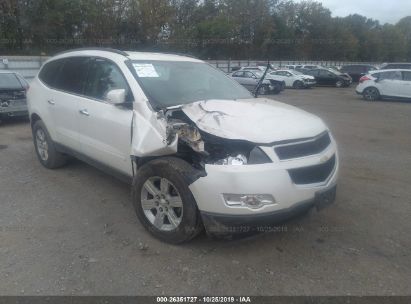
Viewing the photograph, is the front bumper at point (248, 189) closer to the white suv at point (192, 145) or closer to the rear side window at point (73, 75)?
the white suv at point (192, 145)

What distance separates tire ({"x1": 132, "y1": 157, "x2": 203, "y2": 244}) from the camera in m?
3.26

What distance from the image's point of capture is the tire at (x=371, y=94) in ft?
61.9

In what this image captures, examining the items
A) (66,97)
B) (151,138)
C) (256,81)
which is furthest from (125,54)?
(256,81)

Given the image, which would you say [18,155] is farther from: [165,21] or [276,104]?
[165,21]

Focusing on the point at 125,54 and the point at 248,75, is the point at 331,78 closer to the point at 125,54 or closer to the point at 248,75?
the point at 248,75

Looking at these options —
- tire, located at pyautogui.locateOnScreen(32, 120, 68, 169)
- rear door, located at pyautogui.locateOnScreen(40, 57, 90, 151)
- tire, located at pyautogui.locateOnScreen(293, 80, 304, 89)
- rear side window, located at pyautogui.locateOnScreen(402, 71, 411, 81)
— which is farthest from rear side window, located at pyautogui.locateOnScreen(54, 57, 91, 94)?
tire, located at pyautogui.locateOnScreen(293, 80, 304, 89)

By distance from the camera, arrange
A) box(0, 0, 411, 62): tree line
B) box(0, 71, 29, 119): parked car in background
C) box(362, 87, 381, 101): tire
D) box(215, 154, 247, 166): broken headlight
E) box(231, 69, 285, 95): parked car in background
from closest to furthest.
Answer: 1. box(215, 154, 247, 166): broken headlight
2. box(0, 71, 29, 119): parked car in background
3. box(362, 87, 381, 101): tire
4. box(0, 0, 411, 62): tree line
5. box(231, 69, 285, 95): parked car in background

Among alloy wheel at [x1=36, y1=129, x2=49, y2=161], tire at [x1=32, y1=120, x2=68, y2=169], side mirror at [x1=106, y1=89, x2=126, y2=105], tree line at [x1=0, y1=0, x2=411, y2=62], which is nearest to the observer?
side mirror at [x1=106, y1=89, x2=126, y2=105]

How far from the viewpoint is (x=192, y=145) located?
327cm

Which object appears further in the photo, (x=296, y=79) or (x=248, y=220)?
(x=296, y=79)

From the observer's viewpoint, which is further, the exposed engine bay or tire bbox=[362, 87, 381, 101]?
tire bbox=[362, 87, 381, 101]

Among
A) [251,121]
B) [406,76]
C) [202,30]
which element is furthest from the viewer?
[202,30]

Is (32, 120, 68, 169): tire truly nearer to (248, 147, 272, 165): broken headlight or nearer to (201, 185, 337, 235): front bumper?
(201, 185, 337, 235): front bumper

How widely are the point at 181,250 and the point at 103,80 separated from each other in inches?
86.1
